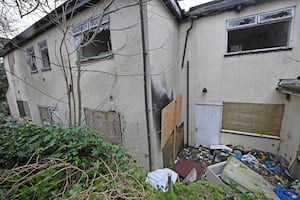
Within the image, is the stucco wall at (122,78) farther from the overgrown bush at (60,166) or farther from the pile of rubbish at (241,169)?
the overgrown bush at (60,166)

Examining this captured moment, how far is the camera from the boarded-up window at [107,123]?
439 cm

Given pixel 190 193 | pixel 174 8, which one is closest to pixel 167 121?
pixel 190 193

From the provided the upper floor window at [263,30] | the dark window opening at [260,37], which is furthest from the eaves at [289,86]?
the dark window opening at [260,37]

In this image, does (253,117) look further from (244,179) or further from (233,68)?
(244,179)

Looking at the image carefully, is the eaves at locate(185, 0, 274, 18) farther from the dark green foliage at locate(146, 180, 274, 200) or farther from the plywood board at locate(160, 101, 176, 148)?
the dark green foliage at locate(146, 180, 274, 200)

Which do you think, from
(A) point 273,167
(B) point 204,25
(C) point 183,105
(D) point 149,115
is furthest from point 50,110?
(A) point 273,167

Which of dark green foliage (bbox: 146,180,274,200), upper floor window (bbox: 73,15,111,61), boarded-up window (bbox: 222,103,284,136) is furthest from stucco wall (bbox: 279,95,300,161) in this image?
upper floor window (bbox: 73,15,111,61)

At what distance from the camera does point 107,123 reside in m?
4.61

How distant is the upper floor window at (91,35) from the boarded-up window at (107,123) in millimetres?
1920

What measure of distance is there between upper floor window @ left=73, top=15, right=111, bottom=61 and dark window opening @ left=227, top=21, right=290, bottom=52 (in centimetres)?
471

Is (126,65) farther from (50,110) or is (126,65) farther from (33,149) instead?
(50,110)

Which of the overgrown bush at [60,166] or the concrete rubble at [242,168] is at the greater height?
the overgrown bush at [60,166]

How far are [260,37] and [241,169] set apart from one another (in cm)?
625

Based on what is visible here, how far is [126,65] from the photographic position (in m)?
3.81
